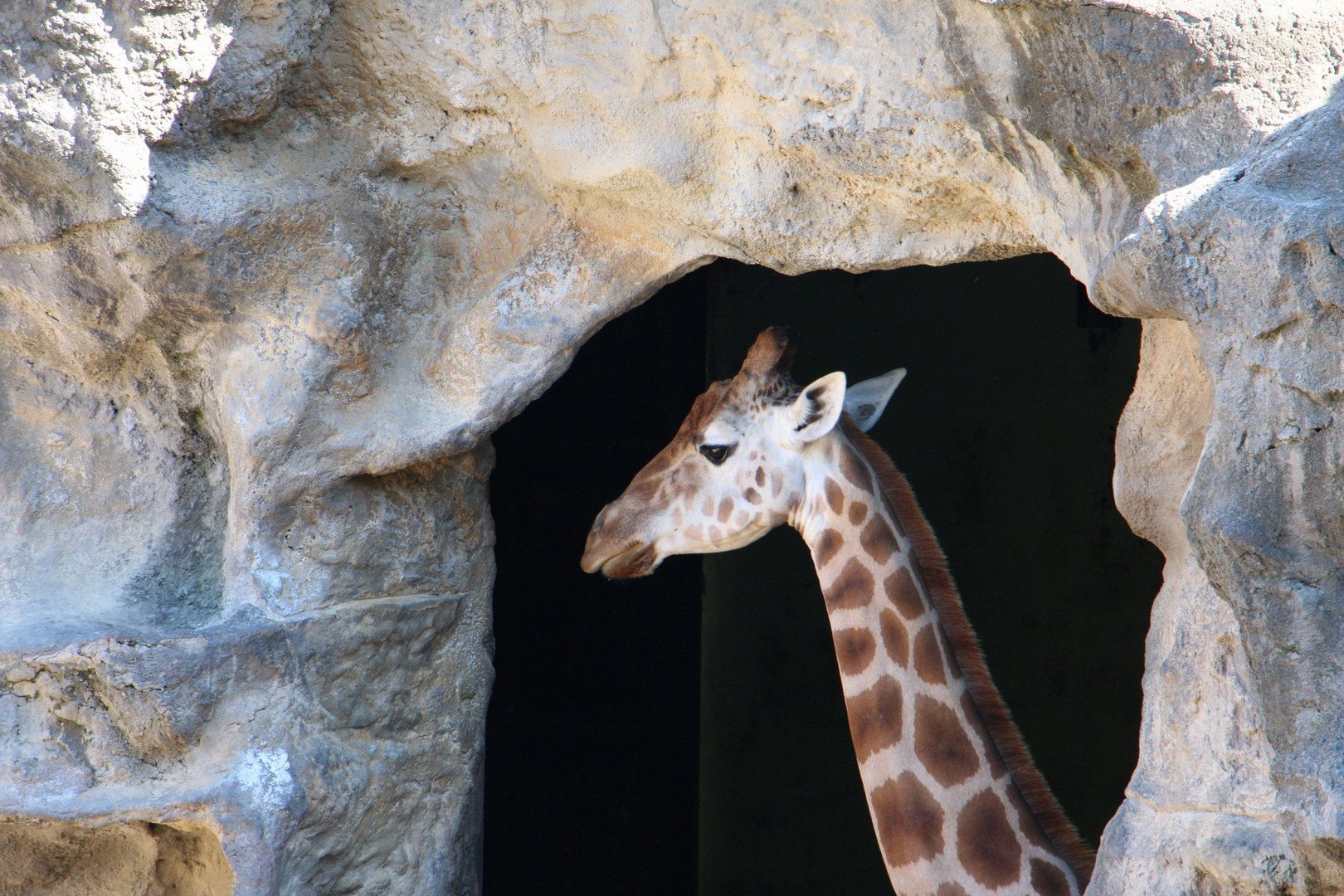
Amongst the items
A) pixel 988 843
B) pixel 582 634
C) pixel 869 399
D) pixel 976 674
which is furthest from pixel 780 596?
pixel 988 843

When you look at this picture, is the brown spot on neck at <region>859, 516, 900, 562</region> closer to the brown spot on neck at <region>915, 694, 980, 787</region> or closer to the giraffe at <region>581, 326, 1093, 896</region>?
the giraffe at <region>581, 326, 1093, 896</region>

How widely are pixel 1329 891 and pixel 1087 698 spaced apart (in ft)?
9.84

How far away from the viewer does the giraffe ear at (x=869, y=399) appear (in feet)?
8.34

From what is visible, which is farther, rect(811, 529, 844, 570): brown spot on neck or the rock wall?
rect(811, 529, 844, 570): brown spot on neck

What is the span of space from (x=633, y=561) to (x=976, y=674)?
0.75 m

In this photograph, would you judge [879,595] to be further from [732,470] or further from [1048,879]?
[1048,879]

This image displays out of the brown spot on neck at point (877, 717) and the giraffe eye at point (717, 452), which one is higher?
the giraffe eye at point (717, 452)

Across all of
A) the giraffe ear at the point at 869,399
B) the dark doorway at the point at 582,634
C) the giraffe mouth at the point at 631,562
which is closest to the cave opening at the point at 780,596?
the dark doorway at the point at 582,634

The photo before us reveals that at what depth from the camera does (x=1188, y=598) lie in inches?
66.6

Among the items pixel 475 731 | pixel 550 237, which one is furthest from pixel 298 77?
pixel 475 731

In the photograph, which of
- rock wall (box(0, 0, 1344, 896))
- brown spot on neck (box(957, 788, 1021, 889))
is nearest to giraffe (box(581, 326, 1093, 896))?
brown spot on neck (box(957, 788, 1021, 889))

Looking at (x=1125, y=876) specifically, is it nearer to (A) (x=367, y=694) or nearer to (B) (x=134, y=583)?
(A) (x=367, y=694)

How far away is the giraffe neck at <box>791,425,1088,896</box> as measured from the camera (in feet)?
6.53

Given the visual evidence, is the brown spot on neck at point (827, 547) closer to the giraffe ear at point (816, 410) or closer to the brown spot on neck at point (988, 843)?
the giraffe ear at point (816, 410)
